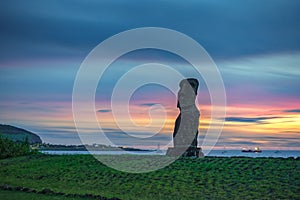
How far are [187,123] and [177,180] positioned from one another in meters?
10.6

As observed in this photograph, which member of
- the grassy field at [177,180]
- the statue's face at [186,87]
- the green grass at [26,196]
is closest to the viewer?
the grassy field at [177,180]

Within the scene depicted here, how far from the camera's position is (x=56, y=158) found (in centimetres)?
3675

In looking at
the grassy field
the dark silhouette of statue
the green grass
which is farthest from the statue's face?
the green grass

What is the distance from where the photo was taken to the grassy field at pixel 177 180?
2217cm

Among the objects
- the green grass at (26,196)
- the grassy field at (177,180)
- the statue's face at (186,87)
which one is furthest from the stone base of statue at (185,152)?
the green grass at (26,196)

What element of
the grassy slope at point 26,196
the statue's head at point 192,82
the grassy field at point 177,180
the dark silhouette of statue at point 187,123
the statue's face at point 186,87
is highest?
the statue's head at point 192,82

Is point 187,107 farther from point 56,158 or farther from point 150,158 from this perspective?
point 56,158

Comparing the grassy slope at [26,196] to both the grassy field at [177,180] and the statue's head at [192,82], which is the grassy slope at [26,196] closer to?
the grassy field at [177,180]

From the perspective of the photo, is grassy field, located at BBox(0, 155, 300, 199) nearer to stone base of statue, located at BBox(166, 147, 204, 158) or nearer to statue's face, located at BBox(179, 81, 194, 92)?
stone base of statue, located at BBox(166, 147, 204, 158)

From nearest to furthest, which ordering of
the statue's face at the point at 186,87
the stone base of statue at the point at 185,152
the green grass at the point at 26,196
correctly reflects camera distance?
1. the green grass at the point at 26,196
2. the stone base of statue at the point at 185,152
3. the statue's face at the point at 186,87

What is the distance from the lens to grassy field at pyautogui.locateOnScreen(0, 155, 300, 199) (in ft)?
72.7

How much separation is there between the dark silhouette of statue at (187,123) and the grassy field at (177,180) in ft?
11.9

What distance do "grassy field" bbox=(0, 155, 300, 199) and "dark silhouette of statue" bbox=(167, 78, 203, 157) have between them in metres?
3.64

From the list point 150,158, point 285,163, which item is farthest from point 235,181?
point 150,158
